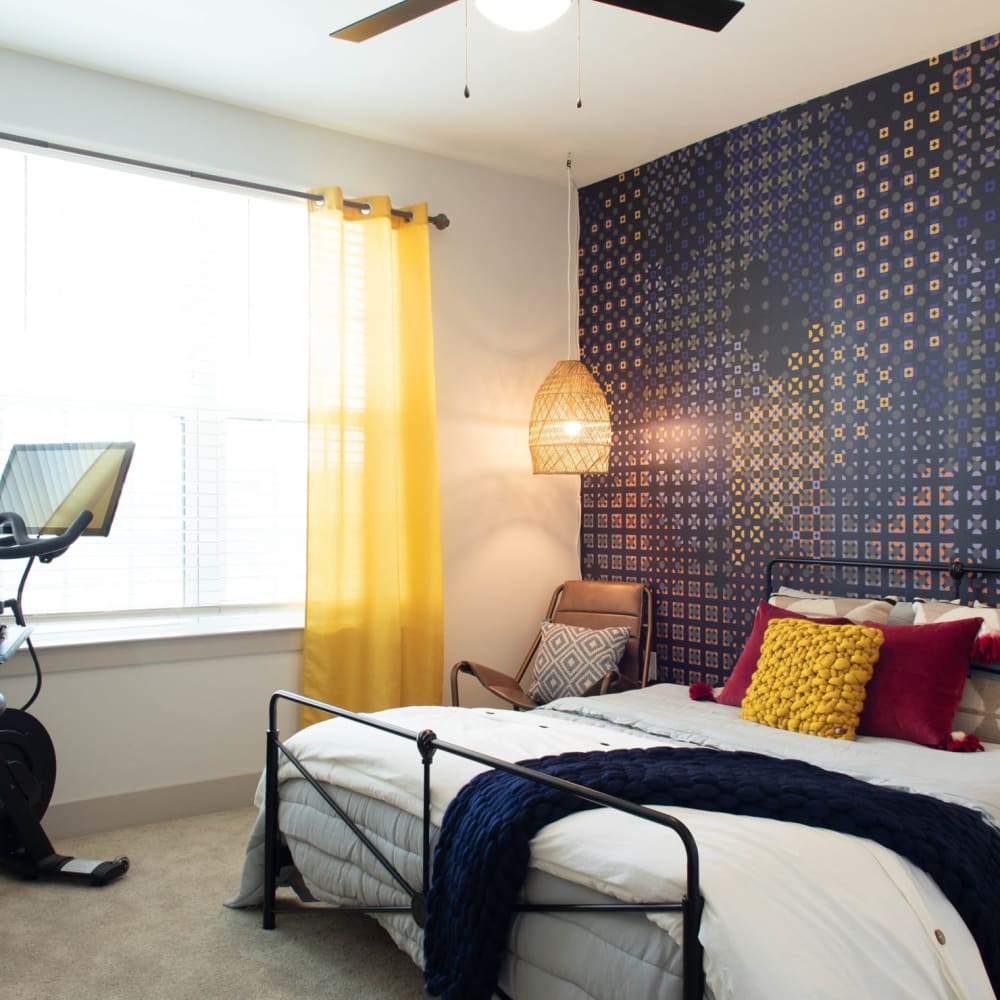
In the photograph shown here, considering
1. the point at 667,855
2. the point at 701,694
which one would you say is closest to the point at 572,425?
the point at 701,694

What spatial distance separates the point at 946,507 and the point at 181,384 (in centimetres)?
294

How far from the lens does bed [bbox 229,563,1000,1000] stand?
167 centimetres

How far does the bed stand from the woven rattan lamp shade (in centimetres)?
163

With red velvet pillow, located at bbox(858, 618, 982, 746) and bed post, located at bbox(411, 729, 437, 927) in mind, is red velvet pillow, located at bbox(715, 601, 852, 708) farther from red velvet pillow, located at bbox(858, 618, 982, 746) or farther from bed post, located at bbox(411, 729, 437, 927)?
bed post, located at bbox(411, 729, 437, 927)

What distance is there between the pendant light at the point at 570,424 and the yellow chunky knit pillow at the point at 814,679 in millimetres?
1440

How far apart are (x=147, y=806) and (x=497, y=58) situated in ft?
10.0

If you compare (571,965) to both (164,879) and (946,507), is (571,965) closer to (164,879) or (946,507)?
(164,879)

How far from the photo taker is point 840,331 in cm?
383

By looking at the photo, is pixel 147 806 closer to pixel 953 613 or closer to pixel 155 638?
pixel 155 638

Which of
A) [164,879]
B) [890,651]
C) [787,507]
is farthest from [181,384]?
[890,651]

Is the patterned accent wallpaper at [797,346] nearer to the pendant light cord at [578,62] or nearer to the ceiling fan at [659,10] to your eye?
the pendant light cord at [578,62]

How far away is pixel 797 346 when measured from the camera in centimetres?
398

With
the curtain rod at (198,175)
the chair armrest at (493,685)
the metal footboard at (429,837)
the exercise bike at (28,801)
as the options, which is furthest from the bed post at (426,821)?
the curtain rod at (198,175)

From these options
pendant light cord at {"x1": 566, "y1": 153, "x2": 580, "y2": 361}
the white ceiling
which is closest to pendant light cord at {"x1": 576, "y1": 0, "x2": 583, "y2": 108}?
the white ceiling
